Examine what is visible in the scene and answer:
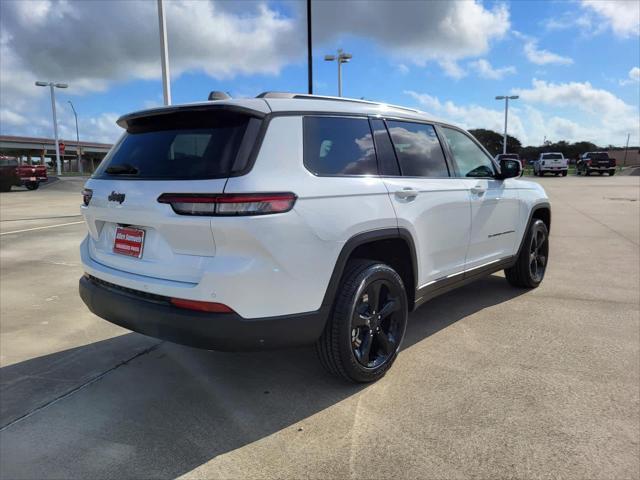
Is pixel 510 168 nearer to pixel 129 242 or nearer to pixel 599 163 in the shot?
pixel 129 242

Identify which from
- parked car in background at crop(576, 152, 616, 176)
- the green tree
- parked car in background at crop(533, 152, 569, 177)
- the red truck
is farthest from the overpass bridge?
the green tree

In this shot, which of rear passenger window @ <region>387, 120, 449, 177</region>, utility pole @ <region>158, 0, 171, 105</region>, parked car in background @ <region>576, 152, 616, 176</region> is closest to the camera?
rear passenger window @ <region>387, 120, 449, 177</region>

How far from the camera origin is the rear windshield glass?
2521mm

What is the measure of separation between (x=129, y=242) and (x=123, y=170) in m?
0.48

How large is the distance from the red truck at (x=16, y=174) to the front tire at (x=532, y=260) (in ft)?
83.7

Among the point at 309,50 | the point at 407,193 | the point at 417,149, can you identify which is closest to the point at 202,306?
the point at 407,193

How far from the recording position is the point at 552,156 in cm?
3941

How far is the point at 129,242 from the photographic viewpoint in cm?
282

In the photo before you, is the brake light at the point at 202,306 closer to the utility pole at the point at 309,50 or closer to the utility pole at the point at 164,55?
the utility pole at the point at 164,55

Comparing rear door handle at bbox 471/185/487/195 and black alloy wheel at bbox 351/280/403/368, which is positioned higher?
rear door handle at bbox 471/185/487/195

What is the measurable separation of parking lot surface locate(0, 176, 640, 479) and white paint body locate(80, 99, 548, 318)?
2.40 feet

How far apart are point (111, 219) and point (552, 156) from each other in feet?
139

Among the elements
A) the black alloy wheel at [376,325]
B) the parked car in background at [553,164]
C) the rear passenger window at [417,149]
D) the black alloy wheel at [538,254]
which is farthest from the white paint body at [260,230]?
the parked car in background at [553,164]

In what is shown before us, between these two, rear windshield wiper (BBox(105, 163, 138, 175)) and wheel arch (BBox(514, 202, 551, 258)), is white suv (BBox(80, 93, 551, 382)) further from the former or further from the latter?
wheel arch (BBox(514, 202, 551, 258))
